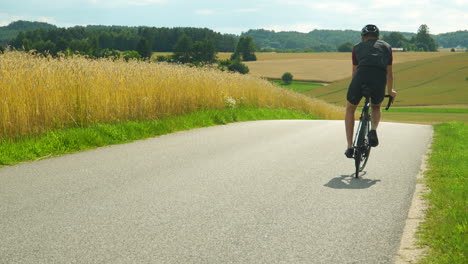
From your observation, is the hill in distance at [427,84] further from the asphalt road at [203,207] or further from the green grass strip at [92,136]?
the asphalt road at [203,207]

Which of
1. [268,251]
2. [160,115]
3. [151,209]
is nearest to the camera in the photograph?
[268,251]

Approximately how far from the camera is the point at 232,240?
4.83 m

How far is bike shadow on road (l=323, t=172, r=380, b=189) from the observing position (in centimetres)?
739

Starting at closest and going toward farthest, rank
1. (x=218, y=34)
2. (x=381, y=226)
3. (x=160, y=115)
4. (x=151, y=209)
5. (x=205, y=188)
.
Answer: (x=381, y=226), (x=151, y=209), (x=205, y=188), (x=160, y=115), (x=218, y=34)

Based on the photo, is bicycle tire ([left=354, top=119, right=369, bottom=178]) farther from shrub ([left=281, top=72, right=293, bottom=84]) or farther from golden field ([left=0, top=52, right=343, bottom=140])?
shrub ([left=281, top=72, right=293, bottom=84])

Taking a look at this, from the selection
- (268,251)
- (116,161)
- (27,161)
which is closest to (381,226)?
(268,251)

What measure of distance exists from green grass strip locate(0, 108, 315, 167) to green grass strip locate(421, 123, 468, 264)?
6076 millimetres

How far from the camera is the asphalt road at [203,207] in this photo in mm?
4527

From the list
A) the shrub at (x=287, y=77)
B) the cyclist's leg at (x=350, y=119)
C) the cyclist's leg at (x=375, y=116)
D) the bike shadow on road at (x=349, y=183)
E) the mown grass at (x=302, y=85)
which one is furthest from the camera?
the shrub at (x=287, y=77)

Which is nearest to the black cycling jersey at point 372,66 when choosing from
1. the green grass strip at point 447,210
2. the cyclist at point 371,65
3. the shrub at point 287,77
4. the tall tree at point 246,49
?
the cyclist at point 371,65

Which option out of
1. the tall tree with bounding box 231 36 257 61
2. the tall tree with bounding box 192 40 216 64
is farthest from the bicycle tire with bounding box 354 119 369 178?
the tall tree with bounding box 231 36 257 61

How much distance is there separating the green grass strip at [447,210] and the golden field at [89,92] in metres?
6.99

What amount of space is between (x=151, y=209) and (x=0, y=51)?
8672mm

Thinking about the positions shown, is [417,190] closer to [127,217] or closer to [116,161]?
[127,217]
